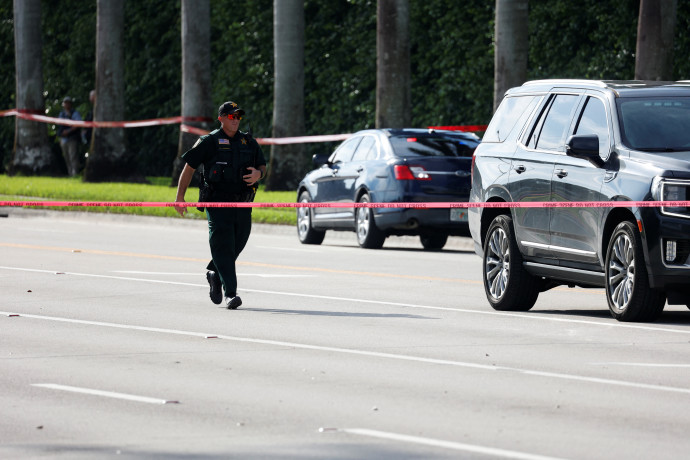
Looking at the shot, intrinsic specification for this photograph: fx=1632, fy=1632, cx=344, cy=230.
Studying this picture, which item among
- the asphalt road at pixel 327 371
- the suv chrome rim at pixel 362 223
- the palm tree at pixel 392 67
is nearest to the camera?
the asphalt road at pixel 327 371

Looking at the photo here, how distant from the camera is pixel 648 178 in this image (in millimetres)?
12547

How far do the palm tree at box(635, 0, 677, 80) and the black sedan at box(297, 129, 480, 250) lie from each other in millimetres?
2882

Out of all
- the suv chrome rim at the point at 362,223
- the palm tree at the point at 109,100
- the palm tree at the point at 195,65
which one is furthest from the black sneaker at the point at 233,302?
the palm tree at the point at 109,100

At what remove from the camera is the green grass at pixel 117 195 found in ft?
95.6

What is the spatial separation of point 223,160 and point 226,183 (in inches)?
8.6

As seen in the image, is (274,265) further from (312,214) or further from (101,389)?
(101,389)

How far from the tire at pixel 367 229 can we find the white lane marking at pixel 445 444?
47.8 ft

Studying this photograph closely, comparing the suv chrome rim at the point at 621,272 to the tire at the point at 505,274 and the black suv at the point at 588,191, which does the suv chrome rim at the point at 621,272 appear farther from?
the tire at the point at 505,274

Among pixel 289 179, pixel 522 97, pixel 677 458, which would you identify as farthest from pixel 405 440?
pixel 289 179

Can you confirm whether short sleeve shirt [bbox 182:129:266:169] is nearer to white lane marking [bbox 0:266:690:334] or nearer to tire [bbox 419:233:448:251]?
white lane marking [bbox 0:266:690:334]

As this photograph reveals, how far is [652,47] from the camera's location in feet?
78.2

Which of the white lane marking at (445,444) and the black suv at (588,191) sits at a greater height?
the black suv at (588,191)

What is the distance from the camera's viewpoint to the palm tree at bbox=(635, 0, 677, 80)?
2383 cm

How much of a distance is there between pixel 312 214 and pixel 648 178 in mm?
12084
